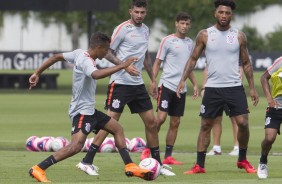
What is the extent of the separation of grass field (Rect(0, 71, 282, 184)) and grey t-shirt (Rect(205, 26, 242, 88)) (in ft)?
4.29

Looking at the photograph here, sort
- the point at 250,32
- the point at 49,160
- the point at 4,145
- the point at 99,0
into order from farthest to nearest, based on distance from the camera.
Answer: the point at 250,32
the point at 99,0
the point at 4,145
the point at 49,160

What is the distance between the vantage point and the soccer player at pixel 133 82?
53.6ft

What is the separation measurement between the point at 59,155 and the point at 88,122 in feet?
2.03

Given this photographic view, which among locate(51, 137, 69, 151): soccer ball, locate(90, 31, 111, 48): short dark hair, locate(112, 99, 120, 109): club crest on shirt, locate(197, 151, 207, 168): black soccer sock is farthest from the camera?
locate(51, 137, 69, 151): soccer ball

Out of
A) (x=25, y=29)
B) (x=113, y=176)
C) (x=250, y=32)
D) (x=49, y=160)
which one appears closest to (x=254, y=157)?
(x=113, y=176)

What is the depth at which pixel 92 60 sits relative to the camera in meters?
14.6

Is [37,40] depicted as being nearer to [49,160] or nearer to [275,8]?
[275,8]

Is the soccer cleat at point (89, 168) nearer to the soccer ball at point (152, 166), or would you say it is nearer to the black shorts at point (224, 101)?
the soccer ball at point (152, 166)

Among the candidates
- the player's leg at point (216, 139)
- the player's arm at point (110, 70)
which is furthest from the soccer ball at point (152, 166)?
the player's leg at point (216, 139)

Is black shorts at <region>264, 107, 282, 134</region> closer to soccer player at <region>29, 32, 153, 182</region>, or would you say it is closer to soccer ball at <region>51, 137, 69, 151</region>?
soccer player at <region>29, 32, 153, 182</region>

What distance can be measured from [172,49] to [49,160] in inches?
180

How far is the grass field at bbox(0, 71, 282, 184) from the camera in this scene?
1527 centimetres

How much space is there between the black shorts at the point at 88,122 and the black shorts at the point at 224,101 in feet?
5.78

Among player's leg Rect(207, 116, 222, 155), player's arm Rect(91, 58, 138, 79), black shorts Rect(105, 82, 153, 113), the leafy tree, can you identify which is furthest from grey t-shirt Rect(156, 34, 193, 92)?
the leafy tree
